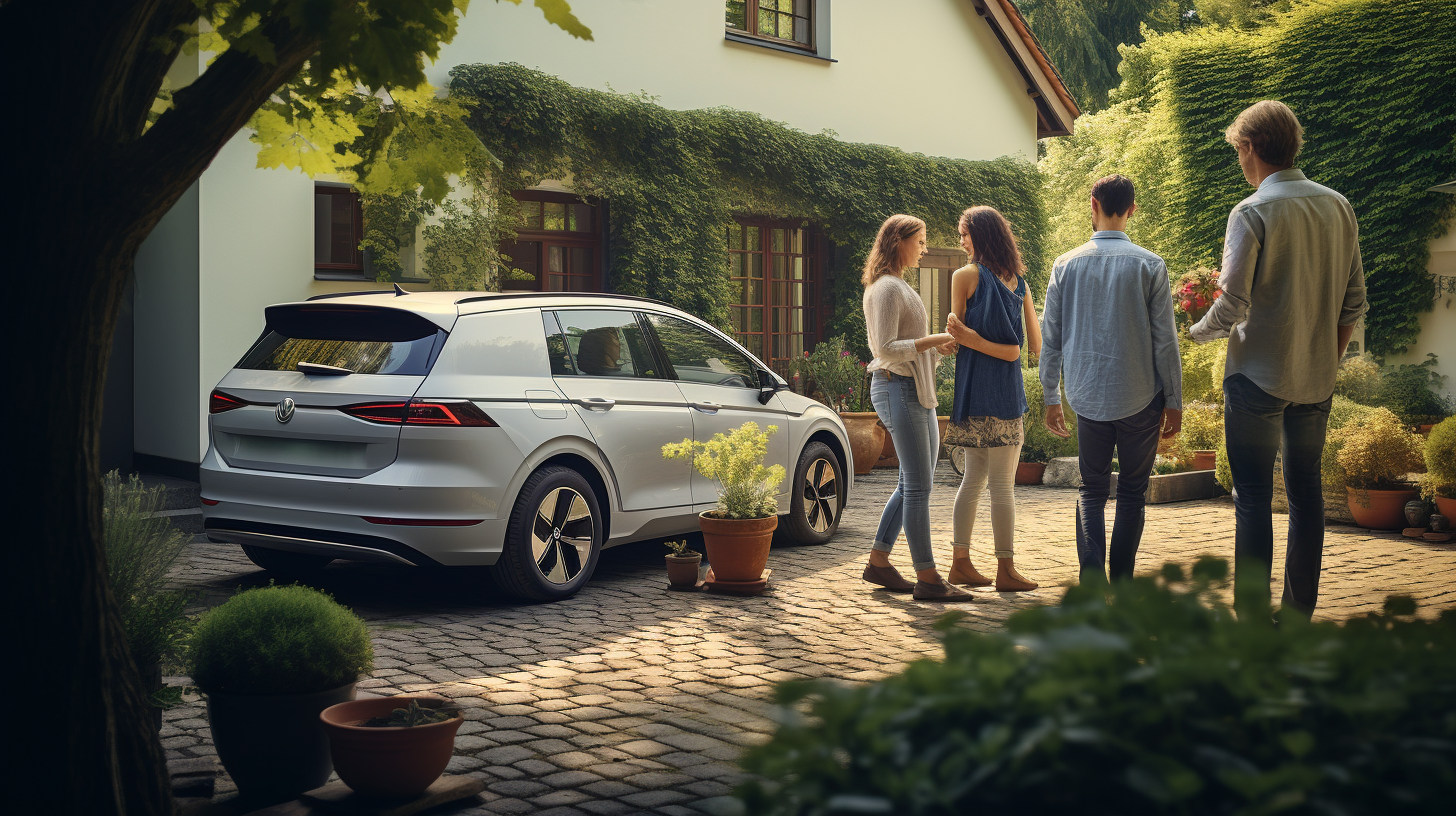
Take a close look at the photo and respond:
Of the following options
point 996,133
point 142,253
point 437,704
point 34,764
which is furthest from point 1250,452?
point 996,133

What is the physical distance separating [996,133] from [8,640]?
56.6 feet

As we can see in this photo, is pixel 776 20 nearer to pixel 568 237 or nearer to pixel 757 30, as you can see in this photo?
pixel 757 30

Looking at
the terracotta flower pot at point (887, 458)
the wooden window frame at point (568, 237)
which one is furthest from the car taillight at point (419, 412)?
the terracotta flower pot at point (887, 458)

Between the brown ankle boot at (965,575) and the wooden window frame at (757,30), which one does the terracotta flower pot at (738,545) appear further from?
the wooden window frame at (757,30)

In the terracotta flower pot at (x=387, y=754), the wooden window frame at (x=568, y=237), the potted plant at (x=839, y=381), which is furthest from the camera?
the potted plant at (x=839, y=381)

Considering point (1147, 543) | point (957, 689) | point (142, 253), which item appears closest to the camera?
point (957, 689)

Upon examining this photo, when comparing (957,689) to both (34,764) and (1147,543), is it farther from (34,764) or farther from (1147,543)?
(1147,543)

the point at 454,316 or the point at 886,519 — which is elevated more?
the point at 454,316

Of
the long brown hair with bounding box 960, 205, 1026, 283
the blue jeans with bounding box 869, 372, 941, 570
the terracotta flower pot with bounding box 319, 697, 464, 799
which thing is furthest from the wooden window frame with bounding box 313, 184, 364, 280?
the terracotta flower pot with bounding box 319, 697, 464, 799

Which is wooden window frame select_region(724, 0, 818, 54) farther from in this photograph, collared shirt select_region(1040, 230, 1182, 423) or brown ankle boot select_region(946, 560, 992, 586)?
collared shirt select_region(1040, 230, 1182, 423)

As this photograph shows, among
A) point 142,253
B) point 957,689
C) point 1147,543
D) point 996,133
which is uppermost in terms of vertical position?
point 996,133

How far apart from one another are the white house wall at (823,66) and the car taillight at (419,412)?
5994 millimetres

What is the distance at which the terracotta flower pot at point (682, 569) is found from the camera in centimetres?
718

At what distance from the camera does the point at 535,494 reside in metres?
6.62
